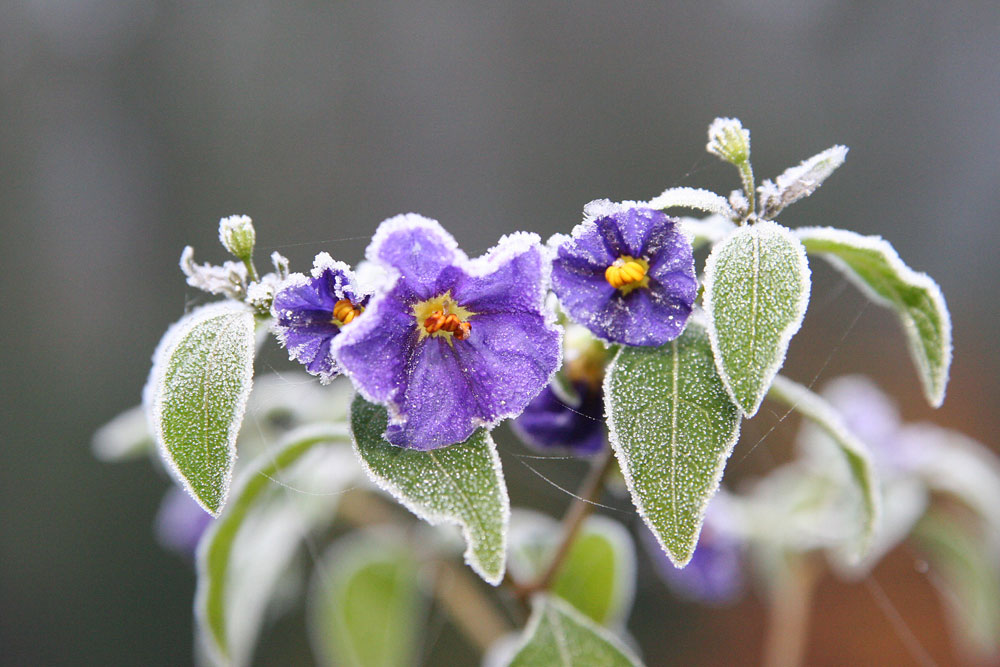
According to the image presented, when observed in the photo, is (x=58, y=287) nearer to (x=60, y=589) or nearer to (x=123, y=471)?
(x=123, y=471)

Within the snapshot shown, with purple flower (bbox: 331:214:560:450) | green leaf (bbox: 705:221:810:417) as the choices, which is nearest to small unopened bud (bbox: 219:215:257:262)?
purple flower (bbox: 331:214:560:450)

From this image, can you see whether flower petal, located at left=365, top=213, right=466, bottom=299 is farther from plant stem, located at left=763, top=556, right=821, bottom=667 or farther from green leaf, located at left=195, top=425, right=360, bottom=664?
plant stem, located at left=763, top=556, right=821, bottom=667

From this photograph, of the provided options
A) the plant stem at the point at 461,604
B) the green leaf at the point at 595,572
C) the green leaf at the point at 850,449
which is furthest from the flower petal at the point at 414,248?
the plant stem at the point at 461,604

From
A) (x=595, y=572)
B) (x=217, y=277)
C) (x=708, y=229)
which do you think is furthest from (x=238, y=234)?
(x=595, y=572)

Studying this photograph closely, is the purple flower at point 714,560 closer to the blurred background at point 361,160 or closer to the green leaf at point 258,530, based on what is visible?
the green leaf at point 258,530

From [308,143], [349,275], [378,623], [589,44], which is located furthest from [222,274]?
[589,44]

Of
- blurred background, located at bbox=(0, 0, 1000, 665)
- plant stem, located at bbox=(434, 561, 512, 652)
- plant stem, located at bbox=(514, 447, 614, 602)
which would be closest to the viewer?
plant stem, located at bbox=(514, 447, 614, 602)
